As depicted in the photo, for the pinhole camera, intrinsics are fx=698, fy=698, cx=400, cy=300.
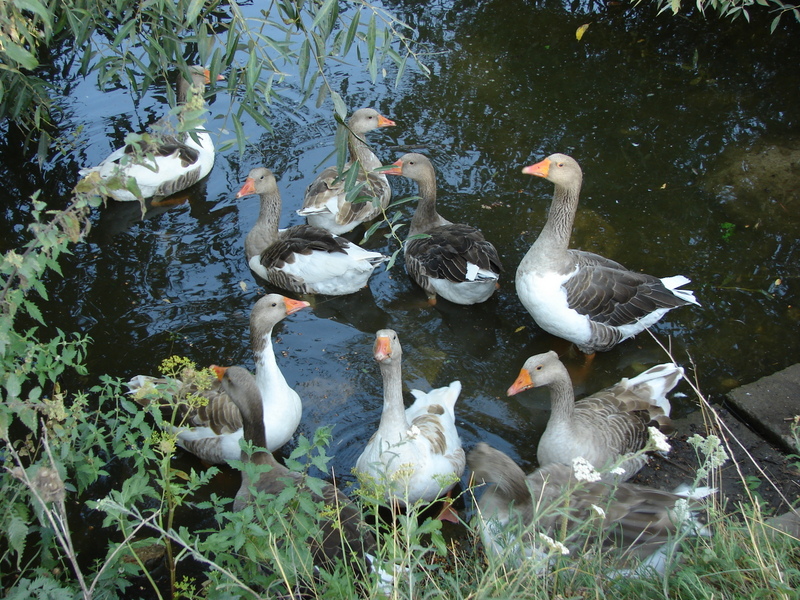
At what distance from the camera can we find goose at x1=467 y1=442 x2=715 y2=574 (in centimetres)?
311

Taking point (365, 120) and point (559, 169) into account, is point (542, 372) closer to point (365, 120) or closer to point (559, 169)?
point (559, 169)

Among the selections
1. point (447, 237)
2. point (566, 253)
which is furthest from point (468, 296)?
point (566, 253)

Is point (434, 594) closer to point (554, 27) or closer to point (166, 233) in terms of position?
point (166, 233)

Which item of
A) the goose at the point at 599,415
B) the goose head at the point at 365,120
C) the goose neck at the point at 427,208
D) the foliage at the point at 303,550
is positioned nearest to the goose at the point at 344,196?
the goose head at the point at 365,120

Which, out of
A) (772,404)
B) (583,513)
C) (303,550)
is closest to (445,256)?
(772,404)

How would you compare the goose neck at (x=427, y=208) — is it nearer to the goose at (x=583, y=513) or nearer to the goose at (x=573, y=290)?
A: the goose at (x=573, y=290)

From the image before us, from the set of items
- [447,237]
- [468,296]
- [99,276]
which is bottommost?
[99,276]

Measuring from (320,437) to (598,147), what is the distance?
226 inches

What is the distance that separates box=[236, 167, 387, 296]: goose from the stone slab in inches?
119

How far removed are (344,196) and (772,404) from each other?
418 cm

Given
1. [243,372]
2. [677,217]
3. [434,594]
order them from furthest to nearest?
[677,217]
[243,372]
[434,594]

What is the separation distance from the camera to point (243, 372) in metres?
4.30

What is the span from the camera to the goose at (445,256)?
5789 millimetres

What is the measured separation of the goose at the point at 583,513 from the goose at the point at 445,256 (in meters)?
2.21
